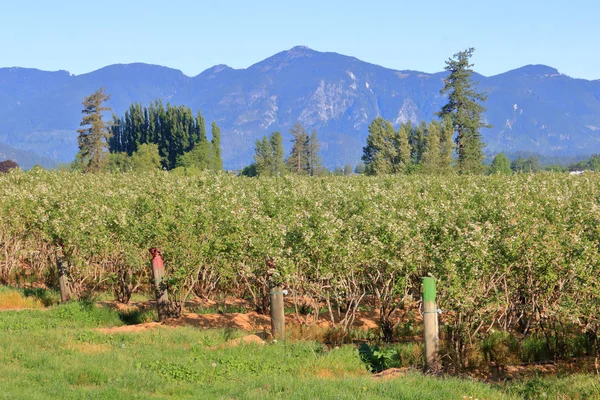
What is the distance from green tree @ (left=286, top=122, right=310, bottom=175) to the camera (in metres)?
161

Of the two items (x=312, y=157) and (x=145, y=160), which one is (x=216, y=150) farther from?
(x=312, y=157)

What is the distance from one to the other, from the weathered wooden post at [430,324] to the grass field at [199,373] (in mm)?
476

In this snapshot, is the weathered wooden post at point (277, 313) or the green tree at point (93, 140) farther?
the green tree at point (93, 140)

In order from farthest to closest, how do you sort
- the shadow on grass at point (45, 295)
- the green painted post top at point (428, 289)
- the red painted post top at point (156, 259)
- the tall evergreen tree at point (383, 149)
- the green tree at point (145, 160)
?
the green tree at point (145, 160)
the tall evergreen tree at point (383, 149)
the shadow on grass at point (45, 295)
the red painted post top at point (156, 259)
the green painted post top at point (428, 289)

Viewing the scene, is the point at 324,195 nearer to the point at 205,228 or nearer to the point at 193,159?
the point at 205,228

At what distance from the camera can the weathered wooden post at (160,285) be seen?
18156 mm

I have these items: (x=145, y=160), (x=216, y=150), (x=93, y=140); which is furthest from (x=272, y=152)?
(x=93, y=140)

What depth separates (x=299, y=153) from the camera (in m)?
162

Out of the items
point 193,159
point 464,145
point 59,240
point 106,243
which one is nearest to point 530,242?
point 106,243

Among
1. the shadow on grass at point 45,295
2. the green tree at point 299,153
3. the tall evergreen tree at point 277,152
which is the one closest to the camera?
the shadow on grass at point 45,295

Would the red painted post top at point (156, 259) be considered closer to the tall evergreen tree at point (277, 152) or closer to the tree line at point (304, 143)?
the tree line at point (304, 143)

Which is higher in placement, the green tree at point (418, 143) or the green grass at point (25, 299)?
the green tree at point (418, 143)

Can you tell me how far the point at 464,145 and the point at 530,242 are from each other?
77142 millimetres

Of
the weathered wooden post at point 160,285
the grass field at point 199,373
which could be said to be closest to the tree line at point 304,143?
the weathered wooden post at point 160,285
